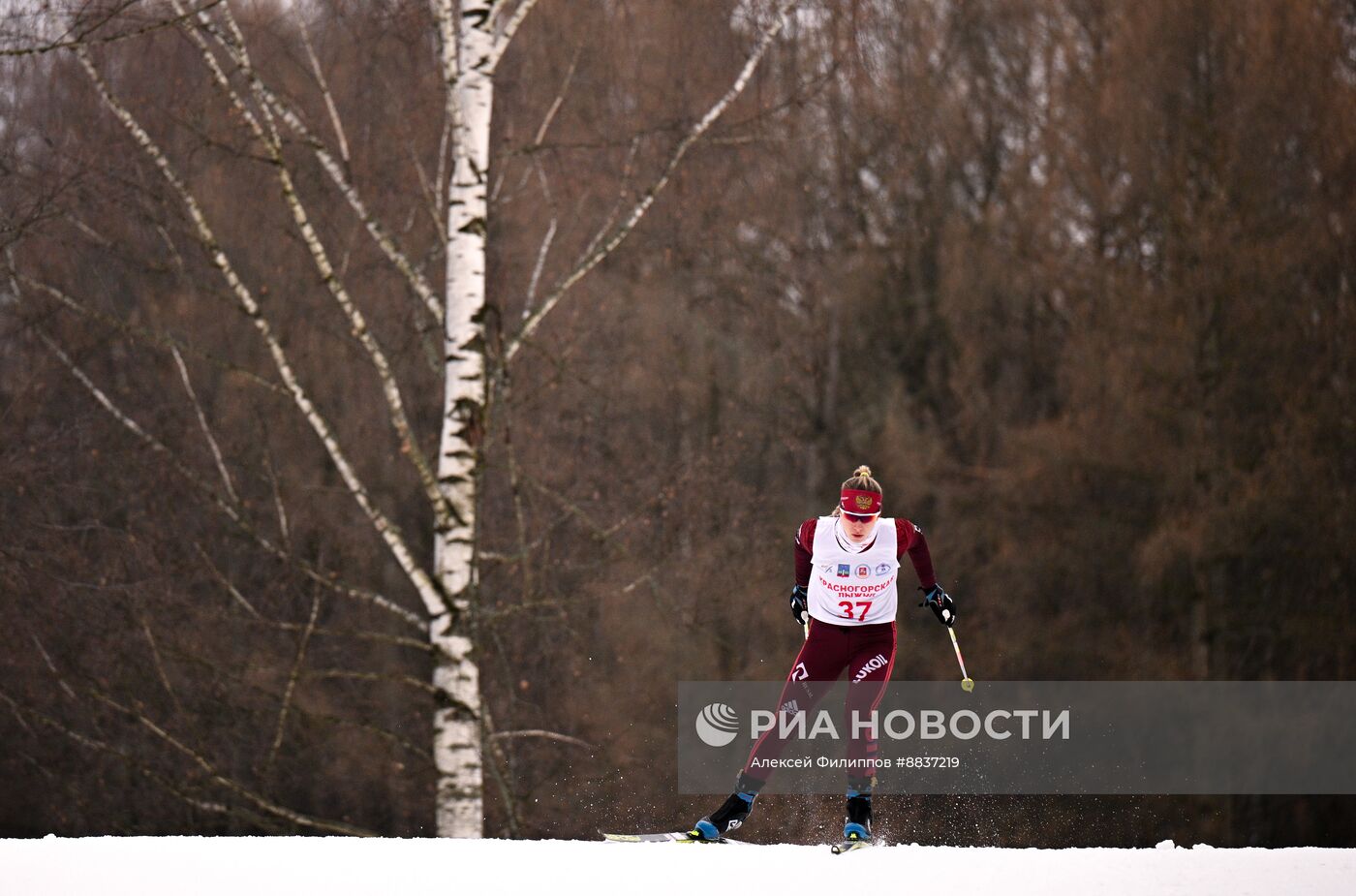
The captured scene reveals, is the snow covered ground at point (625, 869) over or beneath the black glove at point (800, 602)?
beneath

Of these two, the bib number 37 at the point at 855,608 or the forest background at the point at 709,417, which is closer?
the bib number 37 at the point at 855,608

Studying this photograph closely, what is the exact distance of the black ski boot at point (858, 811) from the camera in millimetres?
6379

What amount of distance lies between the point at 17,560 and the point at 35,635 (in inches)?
133

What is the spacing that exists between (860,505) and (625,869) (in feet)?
5.51

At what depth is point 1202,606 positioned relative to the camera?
18.0 m

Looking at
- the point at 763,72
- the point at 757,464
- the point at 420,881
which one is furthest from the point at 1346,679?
the point at 420,881

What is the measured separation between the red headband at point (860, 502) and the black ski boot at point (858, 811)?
44.5 inches

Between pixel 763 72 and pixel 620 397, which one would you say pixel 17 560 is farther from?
pixel 620 397
